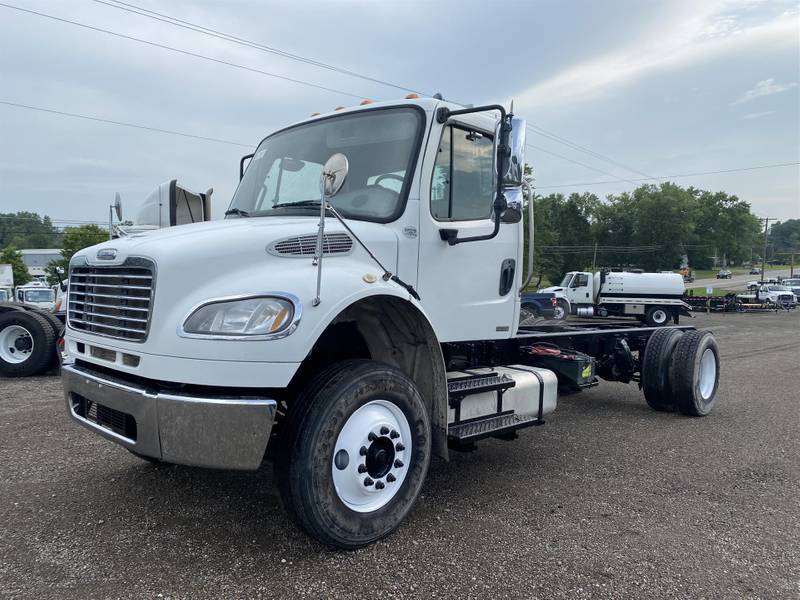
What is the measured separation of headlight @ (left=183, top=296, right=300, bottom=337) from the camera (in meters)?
2.84

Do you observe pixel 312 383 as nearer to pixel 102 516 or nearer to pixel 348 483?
pixel 348 483

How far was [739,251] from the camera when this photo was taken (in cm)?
10975

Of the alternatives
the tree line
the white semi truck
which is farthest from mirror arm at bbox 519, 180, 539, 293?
the tree line

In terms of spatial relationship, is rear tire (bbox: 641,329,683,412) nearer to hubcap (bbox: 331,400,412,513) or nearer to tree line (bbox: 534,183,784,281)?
hubcap (bbox: 331,400,412,513)

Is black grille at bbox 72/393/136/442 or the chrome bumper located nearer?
the chrome bumper

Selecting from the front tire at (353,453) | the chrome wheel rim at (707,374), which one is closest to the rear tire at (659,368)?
the chrome wheel rim at (707,374)

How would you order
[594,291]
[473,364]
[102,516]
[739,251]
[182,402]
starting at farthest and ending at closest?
1. [739,251]
2. [594,291]
3. [473,364]
4. [102,516]
5. [182,402]

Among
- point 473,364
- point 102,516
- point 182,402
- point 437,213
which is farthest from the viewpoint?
point 473,364

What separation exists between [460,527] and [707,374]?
4975mm

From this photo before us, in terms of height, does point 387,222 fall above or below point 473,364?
above

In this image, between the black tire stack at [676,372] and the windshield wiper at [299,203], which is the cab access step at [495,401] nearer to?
the windshield wiper at [299,203]

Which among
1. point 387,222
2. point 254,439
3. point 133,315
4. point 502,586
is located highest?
point 387,222

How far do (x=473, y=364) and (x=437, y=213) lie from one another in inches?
60.0

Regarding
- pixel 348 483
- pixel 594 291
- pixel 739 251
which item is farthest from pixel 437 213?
pixel 739 251
